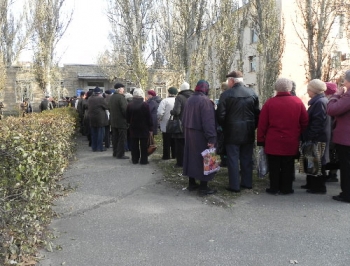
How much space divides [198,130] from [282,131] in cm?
136

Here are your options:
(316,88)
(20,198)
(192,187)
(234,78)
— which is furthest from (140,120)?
(20,198)

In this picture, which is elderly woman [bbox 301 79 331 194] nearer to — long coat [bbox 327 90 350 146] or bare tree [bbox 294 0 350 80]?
long coat [bbox 327 90 350 146]

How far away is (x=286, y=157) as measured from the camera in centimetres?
569

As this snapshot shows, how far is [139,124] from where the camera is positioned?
8.16 metres

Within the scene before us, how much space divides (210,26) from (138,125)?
47.9 feet

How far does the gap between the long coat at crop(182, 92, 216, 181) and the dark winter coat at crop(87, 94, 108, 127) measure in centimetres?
493

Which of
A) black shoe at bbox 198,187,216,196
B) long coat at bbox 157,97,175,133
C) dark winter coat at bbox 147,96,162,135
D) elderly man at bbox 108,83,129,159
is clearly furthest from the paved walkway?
dark winter coat at bbox 147,96,162,135

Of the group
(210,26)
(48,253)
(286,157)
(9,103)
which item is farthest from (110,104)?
(9,103)

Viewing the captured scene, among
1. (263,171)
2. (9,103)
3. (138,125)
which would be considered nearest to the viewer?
(263,171)

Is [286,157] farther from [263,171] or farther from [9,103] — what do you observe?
[9,103]

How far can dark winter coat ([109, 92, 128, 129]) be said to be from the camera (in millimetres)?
9180

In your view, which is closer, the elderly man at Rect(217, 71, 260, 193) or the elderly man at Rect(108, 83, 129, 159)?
the elderly man at Rect(217, 71, 260, 193)

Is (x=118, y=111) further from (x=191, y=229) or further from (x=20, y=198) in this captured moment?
(x=20, y=198)

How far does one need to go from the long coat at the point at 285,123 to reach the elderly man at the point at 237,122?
1.08 ft
